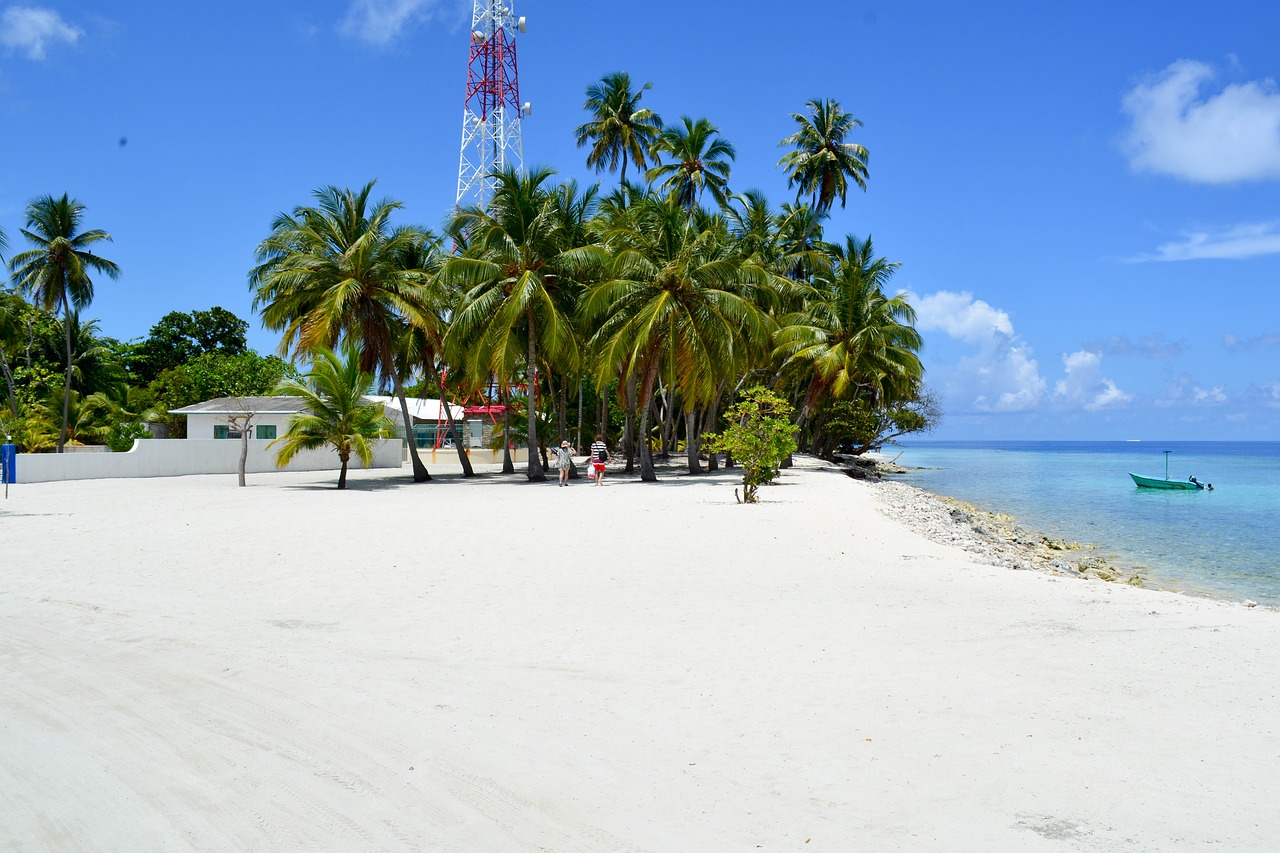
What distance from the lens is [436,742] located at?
4637mm

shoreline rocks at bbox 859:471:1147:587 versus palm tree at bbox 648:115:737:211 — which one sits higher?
palm tree at bbox 648:115:737:211

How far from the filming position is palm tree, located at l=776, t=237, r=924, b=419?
34500mm

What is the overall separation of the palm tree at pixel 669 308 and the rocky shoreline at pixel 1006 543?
20.9 ft

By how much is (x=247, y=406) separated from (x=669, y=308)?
17.4 meters

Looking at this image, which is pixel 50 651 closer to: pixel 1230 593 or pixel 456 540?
pixel 456 540

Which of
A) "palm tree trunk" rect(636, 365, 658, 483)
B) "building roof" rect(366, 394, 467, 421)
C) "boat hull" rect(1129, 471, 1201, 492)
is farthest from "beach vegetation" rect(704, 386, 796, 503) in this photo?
"boat hull" rect(1129, 471, 1201, 492)

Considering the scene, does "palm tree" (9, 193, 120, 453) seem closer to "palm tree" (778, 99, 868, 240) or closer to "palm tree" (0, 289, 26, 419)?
"palm tree" (0, 289, 26, 419)

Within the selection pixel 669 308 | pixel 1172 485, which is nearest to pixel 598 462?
pixel 669 308

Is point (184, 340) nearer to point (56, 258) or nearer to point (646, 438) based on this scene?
point (56, 258)

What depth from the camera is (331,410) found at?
24.1 meters

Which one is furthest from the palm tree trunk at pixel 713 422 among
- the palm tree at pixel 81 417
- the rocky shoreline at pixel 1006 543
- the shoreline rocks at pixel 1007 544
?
the palm tree at pixel 81 417

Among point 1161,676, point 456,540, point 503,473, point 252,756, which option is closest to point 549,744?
point 252,756

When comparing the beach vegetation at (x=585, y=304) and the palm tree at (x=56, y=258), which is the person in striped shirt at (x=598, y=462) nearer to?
the beach vegetation at (x=585, y=304)

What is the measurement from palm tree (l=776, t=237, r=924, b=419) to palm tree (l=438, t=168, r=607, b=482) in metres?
10.6
